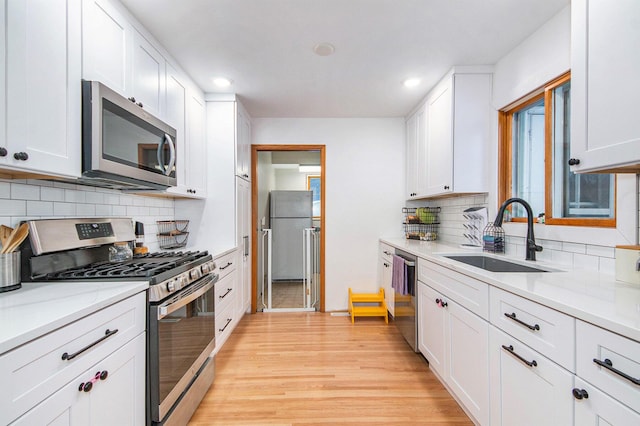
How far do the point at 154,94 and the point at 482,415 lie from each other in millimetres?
2754

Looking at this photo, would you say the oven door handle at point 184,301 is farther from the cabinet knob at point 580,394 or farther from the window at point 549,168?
the window at point 549,168

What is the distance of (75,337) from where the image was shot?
88 centimetres

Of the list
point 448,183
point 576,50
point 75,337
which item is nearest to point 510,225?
point 448,183

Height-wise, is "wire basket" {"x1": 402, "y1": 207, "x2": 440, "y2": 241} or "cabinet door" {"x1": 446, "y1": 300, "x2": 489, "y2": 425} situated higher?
"wire basket" {"x1": 402, "y1": 207, "x2": 440, "y2": 241}

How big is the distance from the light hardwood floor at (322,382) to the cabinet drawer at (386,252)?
0.77 meters

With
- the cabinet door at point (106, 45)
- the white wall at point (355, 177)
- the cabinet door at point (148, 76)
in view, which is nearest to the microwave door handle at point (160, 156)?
the cabinet door at point (148, 76)

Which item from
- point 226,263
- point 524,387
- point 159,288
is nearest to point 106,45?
point 159,288

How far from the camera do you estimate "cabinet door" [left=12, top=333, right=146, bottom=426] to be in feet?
2.64

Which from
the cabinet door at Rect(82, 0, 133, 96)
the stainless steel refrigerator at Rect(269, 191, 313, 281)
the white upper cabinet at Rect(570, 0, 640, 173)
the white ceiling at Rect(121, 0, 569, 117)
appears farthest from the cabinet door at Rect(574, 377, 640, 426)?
the stainless steel refrigerator at Rect(269, 191, 313, 281)

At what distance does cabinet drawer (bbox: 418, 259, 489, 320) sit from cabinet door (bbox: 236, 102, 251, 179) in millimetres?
2024

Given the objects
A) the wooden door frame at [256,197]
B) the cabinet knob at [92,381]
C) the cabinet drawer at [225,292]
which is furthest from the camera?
the wooden door frame at [256,197]

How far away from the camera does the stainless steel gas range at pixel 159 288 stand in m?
1.28

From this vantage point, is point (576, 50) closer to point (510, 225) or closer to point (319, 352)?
point (510, 225)

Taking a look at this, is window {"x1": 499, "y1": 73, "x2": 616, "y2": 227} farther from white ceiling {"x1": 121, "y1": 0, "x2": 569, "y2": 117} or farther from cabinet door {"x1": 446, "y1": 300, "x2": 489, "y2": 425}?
cabinet door {"x1": 446, "y1": 300, "x2": 489, "y2": 425}
